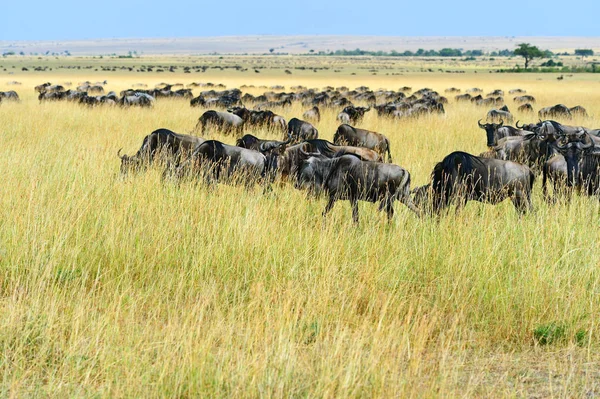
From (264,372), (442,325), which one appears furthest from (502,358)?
(264,372)

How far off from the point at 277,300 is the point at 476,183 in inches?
157

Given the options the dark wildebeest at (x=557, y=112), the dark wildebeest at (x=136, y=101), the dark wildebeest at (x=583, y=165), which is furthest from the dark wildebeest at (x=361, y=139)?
the dark wildebeest at (x=136, y=101)

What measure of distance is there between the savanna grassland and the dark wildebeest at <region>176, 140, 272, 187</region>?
3.64ft

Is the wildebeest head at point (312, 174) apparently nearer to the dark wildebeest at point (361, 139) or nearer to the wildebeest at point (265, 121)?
the dark wildebeest at point (361, 139)

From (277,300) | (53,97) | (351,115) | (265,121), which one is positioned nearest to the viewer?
(277,300)

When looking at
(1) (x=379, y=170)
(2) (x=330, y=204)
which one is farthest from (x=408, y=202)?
(2) (x=330, y=204)

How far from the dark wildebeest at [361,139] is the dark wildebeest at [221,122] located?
12.2 ft

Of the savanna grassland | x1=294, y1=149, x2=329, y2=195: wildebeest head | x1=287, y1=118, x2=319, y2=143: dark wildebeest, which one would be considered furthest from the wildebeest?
the savanna grassland

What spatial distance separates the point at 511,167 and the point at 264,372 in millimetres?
6039

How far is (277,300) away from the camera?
18.7ft

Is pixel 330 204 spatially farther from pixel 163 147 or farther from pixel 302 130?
pixel 302 130

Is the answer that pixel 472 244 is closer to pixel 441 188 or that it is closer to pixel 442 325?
pixel 442 325

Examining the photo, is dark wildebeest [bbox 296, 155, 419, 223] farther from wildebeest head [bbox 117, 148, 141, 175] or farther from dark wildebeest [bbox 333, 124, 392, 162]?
dark wildebeest [bbox 333, 124, 392, 162]

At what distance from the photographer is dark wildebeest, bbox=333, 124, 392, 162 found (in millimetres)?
14602
